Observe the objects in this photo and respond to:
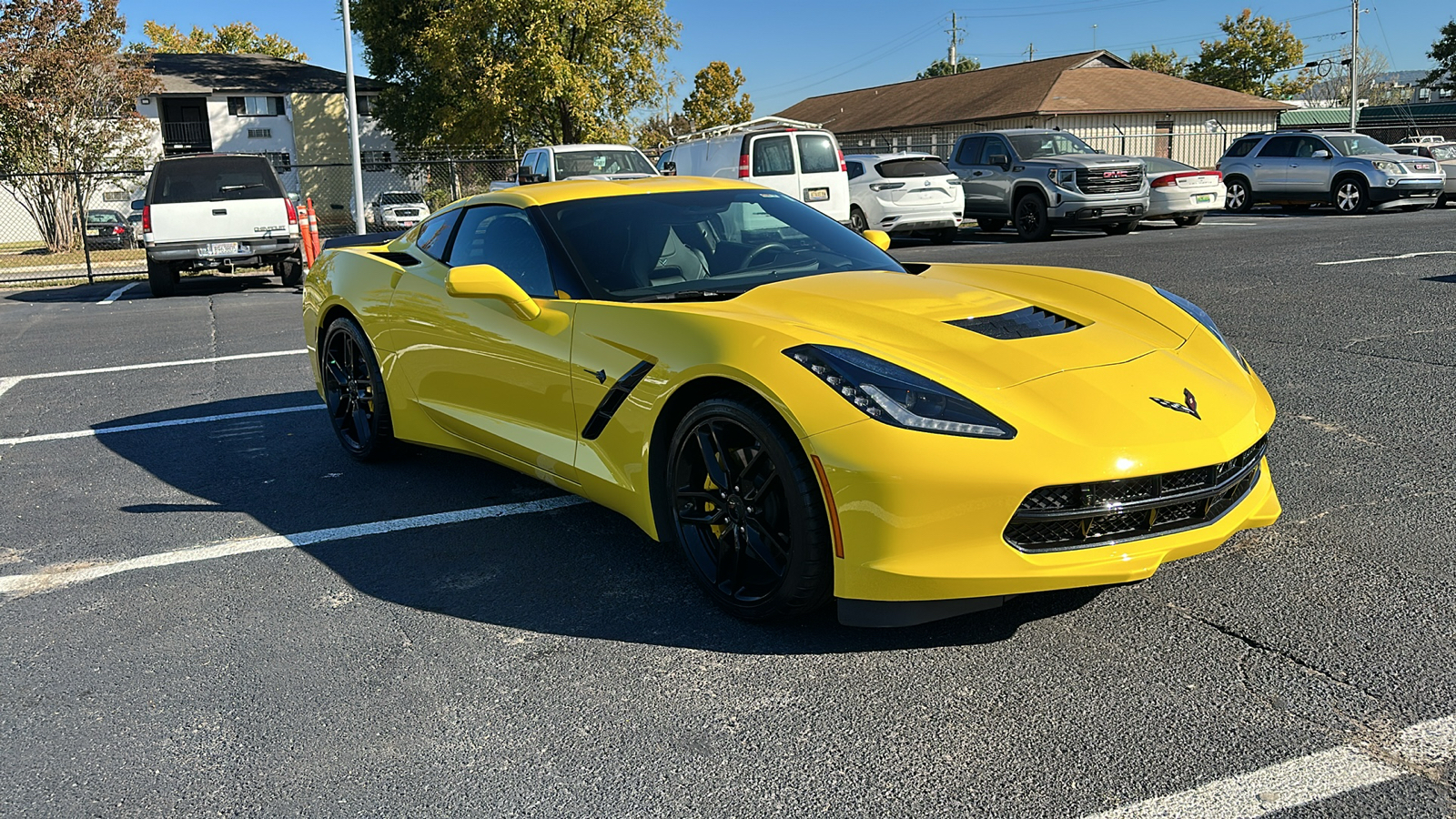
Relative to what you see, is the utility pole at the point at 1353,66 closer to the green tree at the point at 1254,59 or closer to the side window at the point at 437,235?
the green tree at the point at 1254,59

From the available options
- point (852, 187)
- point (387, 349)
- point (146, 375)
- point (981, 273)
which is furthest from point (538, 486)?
point (852, 187)

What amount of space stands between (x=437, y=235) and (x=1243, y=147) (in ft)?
75.1

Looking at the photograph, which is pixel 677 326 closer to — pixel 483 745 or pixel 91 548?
pixel 483 745

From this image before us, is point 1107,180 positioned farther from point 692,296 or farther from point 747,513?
point 747,513

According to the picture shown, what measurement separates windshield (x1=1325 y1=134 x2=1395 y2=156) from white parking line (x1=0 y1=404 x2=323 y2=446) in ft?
70.4

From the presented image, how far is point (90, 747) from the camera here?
9.31 ft

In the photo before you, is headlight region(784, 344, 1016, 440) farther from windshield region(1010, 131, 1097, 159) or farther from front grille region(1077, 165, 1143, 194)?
windshield region(1010, 131, 1097, 159)

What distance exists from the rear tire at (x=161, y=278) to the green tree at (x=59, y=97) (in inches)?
532

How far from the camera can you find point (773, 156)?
17.3m

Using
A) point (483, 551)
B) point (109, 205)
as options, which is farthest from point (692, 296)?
point (109, 205)

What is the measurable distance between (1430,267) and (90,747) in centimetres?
1199

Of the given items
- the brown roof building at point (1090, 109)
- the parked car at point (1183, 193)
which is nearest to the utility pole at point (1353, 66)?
the brown roof building at point (1090, 109)

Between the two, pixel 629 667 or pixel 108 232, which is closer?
pixel 629 667

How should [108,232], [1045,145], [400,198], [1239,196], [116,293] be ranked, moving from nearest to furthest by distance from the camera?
1. [116,293]
2. [1045,145]
3. [1239,196]
4. [108,232]
5. [400,198]
